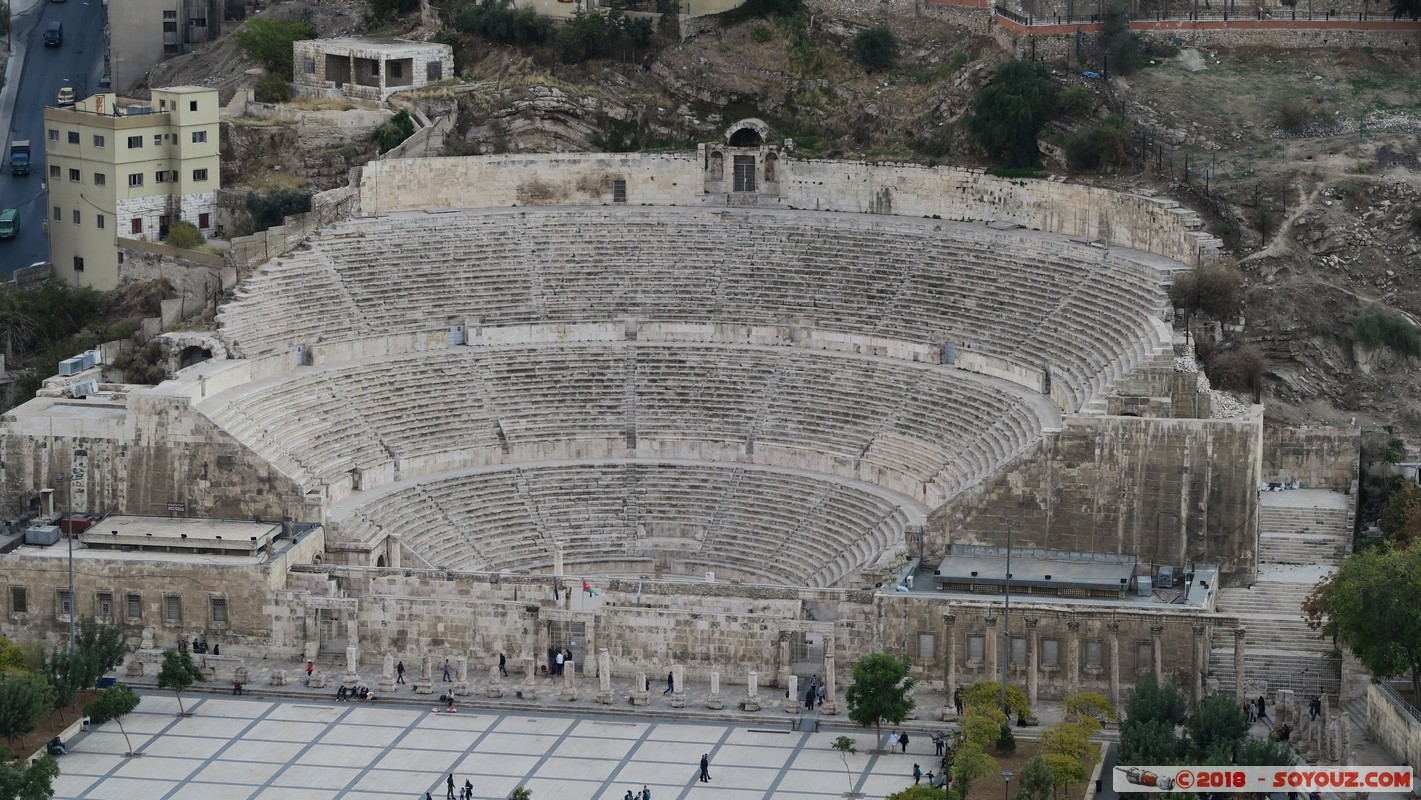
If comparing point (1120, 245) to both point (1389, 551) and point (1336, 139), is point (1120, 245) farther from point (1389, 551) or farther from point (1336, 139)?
point (1389, 551)

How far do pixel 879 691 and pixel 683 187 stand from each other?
28244 mm

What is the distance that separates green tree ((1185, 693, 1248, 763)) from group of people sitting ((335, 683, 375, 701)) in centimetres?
1973

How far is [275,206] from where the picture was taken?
8438 cm

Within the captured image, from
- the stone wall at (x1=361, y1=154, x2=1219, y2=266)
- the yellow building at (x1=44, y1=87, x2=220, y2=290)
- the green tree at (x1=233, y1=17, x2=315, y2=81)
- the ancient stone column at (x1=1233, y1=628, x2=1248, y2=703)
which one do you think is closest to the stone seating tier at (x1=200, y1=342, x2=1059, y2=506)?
the stone wall at (x1=361, y1=154, x2=1219, y2=266)

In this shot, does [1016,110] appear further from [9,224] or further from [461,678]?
[9,224]

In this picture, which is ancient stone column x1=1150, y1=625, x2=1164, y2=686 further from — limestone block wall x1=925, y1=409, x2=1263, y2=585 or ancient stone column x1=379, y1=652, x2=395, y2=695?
ancient stone column x1=379, y1=652, x2=395, y2=695

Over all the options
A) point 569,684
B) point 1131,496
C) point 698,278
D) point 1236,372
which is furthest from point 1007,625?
point 698,278

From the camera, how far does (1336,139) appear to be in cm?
8206

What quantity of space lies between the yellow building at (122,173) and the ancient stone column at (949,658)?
3114 cm

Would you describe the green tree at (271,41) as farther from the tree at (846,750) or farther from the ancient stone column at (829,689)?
the tree at (846,750)

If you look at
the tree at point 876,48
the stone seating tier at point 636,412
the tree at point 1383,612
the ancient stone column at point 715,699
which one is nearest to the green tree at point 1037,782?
the tree at point 1383,612

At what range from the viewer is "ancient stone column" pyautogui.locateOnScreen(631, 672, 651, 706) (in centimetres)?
6619

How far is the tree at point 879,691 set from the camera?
205ft

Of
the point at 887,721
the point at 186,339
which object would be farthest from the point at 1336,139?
the point at 186,339
